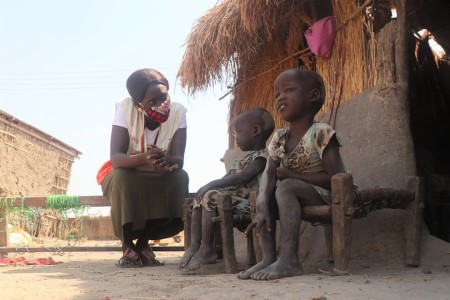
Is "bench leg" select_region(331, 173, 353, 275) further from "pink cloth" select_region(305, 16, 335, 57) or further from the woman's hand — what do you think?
"pink cloth" select_region(305, 16, 335, 57)

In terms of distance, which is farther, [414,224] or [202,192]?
[202,192]

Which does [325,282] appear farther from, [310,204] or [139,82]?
[139,82]

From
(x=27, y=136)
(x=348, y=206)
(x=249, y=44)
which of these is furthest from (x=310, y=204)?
(x=27, y=136)

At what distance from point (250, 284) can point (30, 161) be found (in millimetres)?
15452

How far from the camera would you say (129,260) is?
4125 mm

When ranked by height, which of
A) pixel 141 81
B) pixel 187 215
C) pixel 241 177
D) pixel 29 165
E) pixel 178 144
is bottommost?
pixel 187 215

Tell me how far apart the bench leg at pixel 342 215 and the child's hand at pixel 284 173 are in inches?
13.7

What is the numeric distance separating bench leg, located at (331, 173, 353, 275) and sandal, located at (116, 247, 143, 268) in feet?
6.24

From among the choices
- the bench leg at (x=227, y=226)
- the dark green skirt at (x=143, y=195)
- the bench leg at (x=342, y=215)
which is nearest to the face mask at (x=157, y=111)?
the dark green skirt at (x=143, y=195)

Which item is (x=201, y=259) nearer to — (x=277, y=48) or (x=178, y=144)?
(x=178, y=144)

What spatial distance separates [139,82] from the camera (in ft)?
13.8

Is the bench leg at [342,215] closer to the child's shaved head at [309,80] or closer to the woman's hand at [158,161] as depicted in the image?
the child's shaved head at [309,80]

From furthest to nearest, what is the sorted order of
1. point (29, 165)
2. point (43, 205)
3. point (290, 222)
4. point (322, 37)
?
1. point (29, 165)
2. point (43, 205)
3. point (322, 37)
4. point (290, 222)

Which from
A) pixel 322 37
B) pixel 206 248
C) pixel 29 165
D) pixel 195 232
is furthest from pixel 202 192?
pixel 29 165
